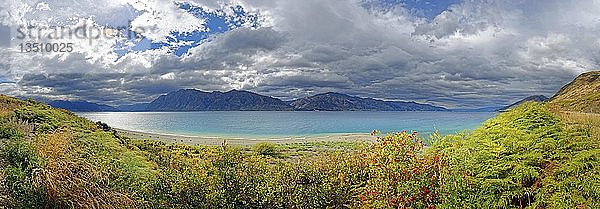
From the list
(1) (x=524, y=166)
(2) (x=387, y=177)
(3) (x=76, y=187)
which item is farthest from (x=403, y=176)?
(3) (x=76, y=187)

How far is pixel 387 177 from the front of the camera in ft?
22.7

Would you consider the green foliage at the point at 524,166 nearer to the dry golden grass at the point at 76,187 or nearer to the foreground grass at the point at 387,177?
the foreground grass at the point at 387,177

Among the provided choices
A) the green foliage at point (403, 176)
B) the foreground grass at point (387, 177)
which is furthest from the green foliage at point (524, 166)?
the green foliage at point (403, 176)

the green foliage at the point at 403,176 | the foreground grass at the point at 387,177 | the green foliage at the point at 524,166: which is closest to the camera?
the green foliage at the point at 524,166

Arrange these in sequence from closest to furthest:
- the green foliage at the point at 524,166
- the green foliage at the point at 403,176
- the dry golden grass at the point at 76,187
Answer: the green foliage at the point at 524,166
the green foliage at the point at 403,176
the dry golden grass at the point at 76,187

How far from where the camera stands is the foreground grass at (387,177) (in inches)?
236

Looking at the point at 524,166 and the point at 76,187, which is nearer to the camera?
the point at 524,166

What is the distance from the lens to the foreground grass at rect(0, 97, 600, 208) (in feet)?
19.6

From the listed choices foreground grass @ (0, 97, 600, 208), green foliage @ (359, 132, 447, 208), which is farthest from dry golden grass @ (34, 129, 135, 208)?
green foliage @ (359, 132, 447, 208)

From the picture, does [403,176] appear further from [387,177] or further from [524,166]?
[524,166]

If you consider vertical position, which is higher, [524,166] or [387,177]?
[524,166]

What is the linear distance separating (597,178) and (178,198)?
7.11 metres

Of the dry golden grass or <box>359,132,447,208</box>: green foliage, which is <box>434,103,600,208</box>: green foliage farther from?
the dry golden grass

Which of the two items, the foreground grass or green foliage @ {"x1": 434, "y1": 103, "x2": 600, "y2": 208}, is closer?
green foliage @ {"x1": 434, "y1": 103, "x2": 600, "y2": 208}
